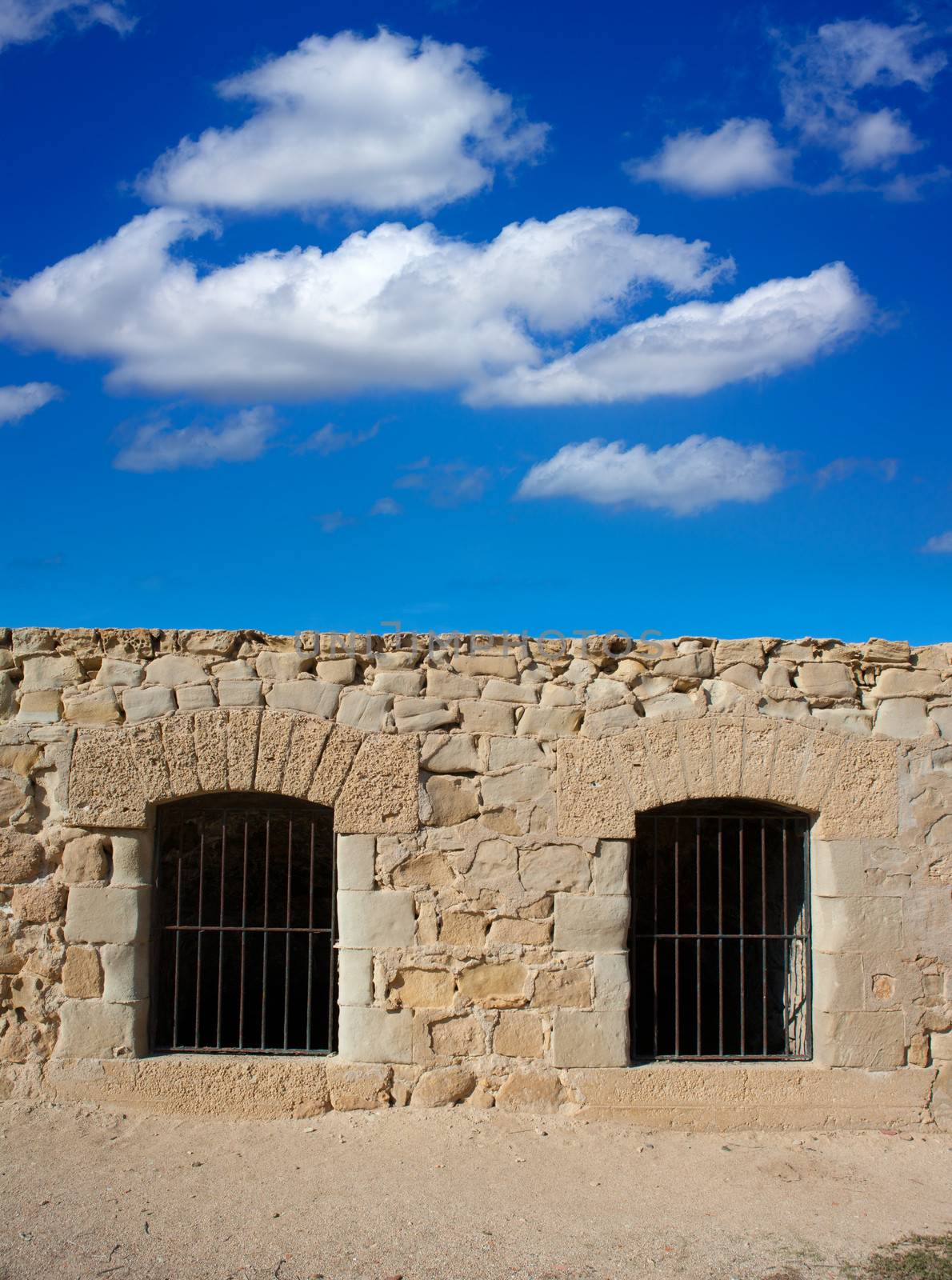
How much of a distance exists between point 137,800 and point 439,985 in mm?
1874

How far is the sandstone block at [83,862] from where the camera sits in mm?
5539

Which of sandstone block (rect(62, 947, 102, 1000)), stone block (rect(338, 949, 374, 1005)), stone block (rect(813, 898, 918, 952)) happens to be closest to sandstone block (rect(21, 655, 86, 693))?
sandstone block (rect(62, 947, 102, 1000))

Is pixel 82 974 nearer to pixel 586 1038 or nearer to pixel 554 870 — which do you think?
pixel 554 870

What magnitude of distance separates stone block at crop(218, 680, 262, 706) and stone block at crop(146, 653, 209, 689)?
0.15 m

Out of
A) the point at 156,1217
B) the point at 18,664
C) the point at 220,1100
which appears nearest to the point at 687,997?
the point at 220,1100

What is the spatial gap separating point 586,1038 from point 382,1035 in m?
1.07

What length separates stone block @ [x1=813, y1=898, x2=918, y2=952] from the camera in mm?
5555

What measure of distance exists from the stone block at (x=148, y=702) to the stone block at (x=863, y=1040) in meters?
3.91

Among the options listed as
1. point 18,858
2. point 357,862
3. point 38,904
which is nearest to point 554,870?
point 357,862

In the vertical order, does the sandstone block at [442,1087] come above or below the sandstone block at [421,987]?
below

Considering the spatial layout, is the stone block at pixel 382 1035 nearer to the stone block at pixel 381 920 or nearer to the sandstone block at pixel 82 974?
the stone block at pixel 381 920

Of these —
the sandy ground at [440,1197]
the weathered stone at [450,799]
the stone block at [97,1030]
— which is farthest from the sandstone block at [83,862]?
the weathered stone at [450,799]

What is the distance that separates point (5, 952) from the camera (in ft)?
18.1

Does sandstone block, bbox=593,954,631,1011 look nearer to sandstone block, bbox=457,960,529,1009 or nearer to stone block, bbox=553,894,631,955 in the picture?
stone block, bbox=553,894,631,955
